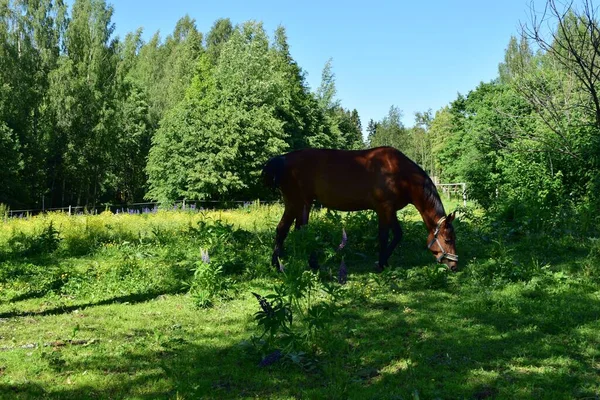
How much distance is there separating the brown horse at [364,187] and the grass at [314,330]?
25.2 inches

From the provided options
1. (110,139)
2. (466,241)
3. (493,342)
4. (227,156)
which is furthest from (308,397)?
(110,139)

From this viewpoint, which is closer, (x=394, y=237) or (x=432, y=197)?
(x=432, y=197)

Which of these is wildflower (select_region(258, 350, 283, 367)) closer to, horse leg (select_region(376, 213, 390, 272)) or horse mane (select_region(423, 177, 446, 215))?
horse leg (select_region(376, 213, 390, 272))

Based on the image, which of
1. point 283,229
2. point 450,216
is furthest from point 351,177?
point 450,216

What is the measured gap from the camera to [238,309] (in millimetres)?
6844

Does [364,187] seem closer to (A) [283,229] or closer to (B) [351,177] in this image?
(B) [351,177]

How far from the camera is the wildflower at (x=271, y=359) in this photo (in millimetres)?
4660

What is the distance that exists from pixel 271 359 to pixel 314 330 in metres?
0.66

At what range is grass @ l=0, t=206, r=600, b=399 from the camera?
425cm

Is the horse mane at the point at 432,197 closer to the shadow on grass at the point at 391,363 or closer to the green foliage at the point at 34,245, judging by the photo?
the shadow on grass at the point at 391,363

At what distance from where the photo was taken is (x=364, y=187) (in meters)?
8.88

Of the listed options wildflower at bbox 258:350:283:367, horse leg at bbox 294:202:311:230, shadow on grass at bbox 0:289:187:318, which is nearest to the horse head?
horse leg at bbox 294:202:311:230

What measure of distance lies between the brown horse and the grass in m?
0.64

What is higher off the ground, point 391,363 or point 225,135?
point 225,135
